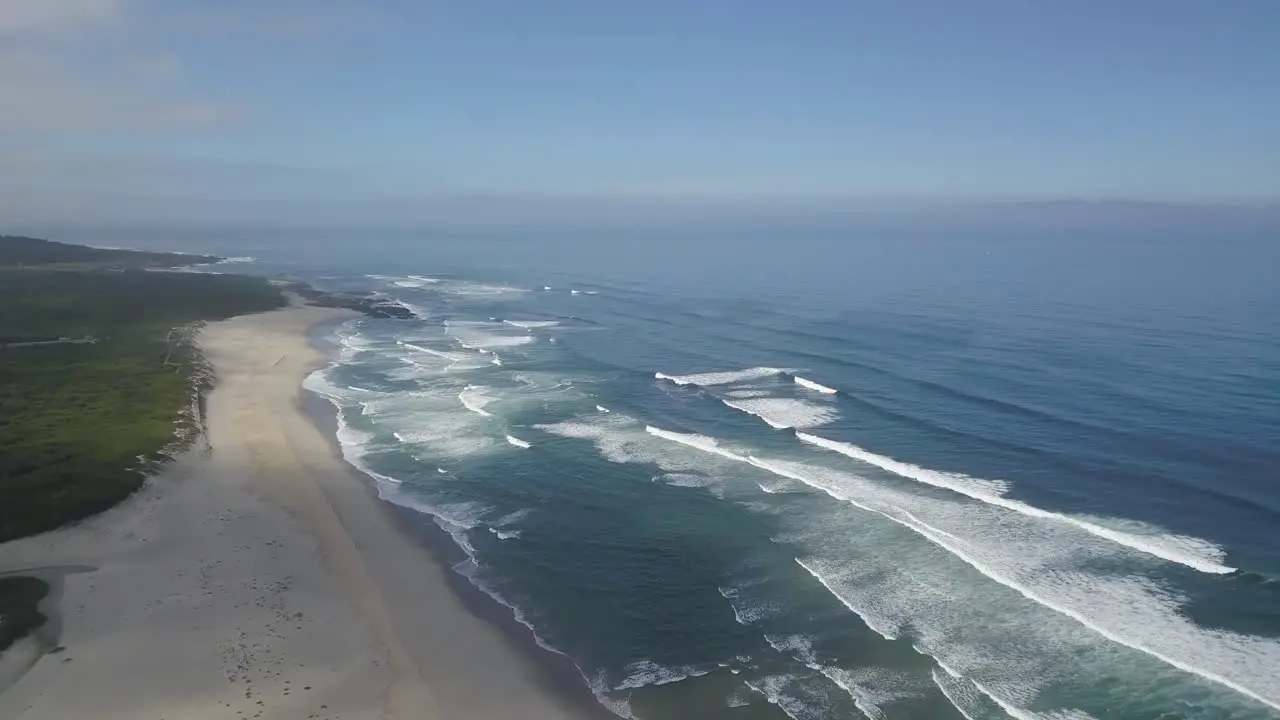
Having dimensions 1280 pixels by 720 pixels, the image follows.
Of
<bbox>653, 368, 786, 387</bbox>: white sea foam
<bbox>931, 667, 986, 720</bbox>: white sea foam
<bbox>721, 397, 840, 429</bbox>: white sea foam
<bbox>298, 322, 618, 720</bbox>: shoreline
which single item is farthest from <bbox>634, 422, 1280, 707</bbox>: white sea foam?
<bbox>653, 368, 786, 387</bbox>: white sea foam

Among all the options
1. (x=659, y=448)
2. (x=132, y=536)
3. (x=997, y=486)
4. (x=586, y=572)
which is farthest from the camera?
(x=659, y=448)

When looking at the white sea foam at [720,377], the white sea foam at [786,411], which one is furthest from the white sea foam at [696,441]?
the white sea foam at [720,377]

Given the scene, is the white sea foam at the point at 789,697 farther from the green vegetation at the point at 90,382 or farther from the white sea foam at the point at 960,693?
the green vegetation at the point at 90,382

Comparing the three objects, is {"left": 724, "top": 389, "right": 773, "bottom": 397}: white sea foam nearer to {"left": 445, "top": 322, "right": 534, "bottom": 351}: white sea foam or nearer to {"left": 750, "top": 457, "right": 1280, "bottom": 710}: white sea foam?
{"left": 750, "top": 457, "right": 1280, "bottom": 710}: white sea foam

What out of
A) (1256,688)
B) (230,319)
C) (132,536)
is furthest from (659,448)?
(230,319)

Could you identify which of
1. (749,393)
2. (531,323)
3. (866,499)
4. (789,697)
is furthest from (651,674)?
(531,323)

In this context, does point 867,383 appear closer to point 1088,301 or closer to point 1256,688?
point 1256,688

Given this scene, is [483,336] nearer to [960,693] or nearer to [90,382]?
[90,382]
